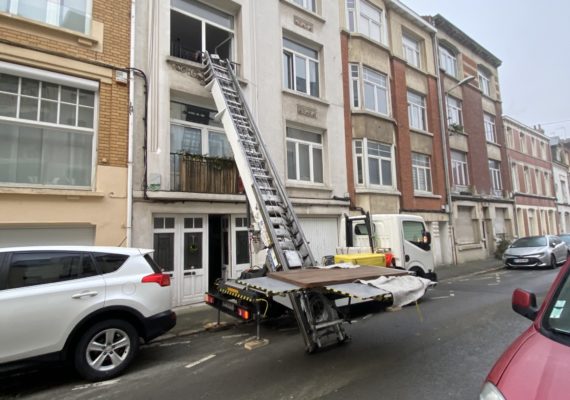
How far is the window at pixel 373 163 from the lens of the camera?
1410 cm

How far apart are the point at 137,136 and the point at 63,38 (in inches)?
102

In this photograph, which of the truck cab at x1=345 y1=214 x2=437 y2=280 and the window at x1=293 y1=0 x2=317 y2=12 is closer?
the truck cab at x1=345 y1=214 x2=437 y2=280

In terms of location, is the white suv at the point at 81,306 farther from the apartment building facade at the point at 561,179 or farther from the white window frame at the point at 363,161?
the apartment building facade at the point at 561,179

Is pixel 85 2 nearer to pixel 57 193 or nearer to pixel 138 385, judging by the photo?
pixel 57 193

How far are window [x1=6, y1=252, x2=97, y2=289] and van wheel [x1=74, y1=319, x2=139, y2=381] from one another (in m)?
0.76

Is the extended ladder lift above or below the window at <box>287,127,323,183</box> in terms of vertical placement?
below

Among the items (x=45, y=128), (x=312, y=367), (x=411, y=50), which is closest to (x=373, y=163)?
(x=411, y=50)

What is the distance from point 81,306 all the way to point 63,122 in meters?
5.26

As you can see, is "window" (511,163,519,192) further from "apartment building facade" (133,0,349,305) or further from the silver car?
"apartment building facade" (133,0,349,305)

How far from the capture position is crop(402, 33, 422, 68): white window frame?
1803 cm

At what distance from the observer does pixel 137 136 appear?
8.77 m

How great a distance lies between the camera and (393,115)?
1605 centimetres

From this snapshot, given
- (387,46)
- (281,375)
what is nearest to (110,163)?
(281,375)

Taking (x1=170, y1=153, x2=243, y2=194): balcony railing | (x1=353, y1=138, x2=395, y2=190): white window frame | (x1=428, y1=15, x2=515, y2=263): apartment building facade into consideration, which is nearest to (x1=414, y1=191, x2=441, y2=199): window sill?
(x1=428, y1=15, x2=515, y2=263): apartment building facade
